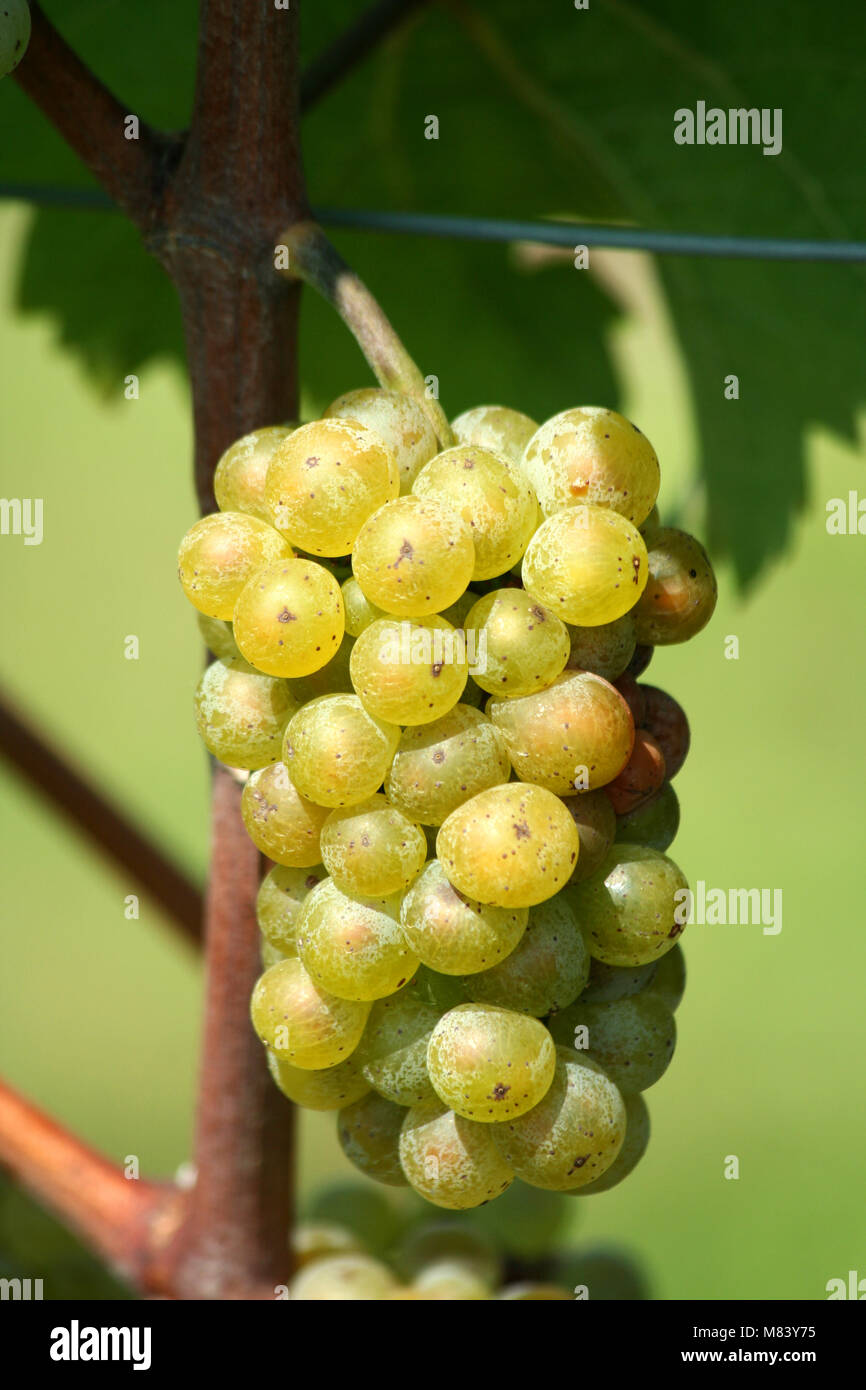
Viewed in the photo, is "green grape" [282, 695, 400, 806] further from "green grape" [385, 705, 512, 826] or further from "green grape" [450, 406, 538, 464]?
"green grape" [450, 406, 538, 464]

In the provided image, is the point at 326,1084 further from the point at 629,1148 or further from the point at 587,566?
the point at 587,566

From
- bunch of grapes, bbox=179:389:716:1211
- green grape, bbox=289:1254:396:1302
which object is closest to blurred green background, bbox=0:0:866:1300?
green grape, bbox=289:1254:396:1302

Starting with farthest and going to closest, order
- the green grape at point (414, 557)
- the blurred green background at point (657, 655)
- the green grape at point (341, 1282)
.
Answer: the blurred green background at point (657, 655), the green grape at point (341, 1282), the green grape at point (414, 557)

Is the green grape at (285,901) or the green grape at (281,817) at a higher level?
the green grape at (281,817)

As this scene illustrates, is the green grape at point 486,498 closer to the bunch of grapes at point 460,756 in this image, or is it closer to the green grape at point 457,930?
the bunch of grapes at point 460,756

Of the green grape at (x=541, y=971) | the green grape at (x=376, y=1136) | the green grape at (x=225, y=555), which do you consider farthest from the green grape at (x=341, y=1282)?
the green grape at (x=225, y=555)

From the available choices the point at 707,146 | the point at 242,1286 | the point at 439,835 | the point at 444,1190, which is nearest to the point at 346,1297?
the point at 242,1286

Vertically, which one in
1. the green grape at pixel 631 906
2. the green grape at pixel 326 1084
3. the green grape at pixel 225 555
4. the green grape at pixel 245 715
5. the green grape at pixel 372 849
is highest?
the green grape at pixel 225 555
